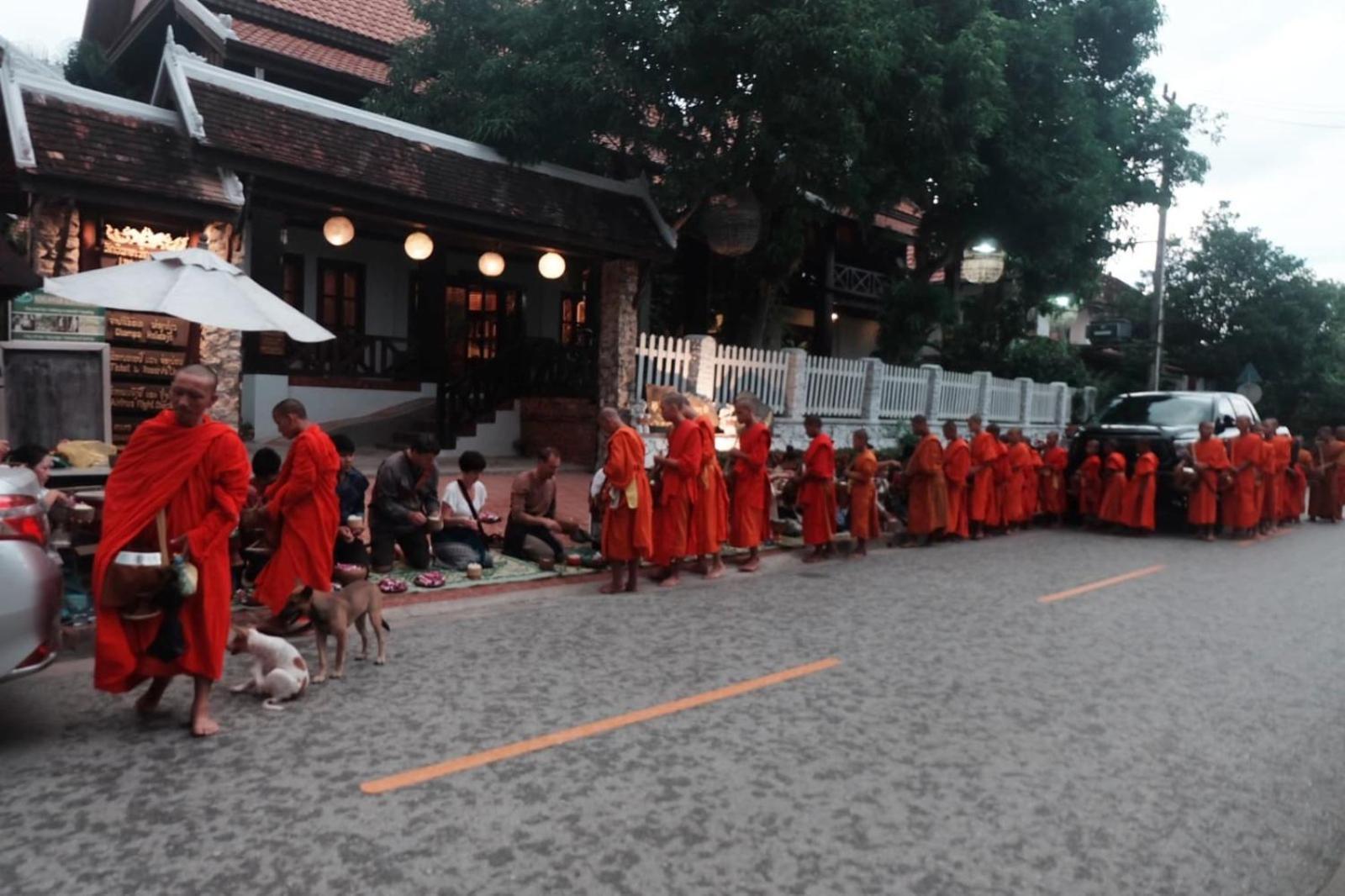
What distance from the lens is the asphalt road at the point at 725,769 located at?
3258 millimetres

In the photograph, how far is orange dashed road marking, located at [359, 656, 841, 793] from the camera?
12.9 ft

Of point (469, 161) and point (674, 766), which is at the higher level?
point (469, 161)

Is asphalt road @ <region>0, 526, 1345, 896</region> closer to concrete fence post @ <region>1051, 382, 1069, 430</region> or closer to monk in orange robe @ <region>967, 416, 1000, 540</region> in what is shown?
monk in orange robe @ <region>967, 416, 1000, 540</region>

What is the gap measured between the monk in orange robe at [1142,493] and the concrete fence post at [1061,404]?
10.4 metres

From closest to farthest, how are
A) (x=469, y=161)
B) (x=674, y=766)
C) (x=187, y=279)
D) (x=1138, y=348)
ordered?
(x=674, y=766)
(x=187, y=279)
(x=469, y=161)
(x=1138, y=348)

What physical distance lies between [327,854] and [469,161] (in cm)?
1157

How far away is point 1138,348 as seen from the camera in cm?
3103

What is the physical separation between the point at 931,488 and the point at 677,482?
14.9 feet


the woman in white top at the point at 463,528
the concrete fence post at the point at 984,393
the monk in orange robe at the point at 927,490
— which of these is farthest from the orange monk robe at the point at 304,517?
the concrete fence post at the point at 984,393

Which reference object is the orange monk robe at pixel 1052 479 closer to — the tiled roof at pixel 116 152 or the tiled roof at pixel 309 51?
the tiled roof at pixel 116 152

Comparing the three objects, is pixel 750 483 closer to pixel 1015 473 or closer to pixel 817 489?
pixel 817 489

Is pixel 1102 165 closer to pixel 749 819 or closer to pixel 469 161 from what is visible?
pixel 469 161

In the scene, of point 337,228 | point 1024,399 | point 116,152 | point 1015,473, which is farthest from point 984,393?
point 116,152

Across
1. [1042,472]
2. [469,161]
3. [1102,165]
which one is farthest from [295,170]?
[1102,165]
